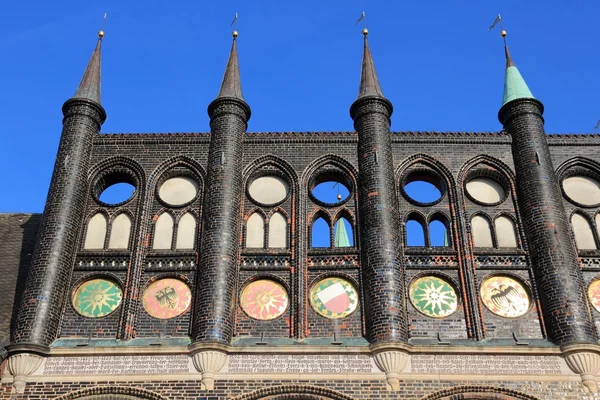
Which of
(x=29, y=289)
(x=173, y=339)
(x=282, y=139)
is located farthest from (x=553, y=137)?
(x=29, y=289)

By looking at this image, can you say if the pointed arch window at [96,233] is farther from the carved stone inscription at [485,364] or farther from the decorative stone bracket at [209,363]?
the carved stone inscription at [485,364]

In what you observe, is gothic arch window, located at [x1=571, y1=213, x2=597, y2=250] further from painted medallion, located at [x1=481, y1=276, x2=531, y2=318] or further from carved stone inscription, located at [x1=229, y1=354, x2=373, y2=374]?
carved stone inscription, located at [x1=229, y1=354, x2=373, y2=374]

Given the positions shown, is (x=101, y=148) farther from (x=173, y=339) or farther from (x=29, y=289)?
(x=173, y=339)

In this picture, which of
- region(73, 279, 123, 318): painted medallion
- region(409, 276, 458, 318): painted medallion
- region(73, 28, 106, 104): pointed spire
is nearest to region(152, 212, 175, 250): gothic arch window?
region(73, 279, 123, 318): painted medallion

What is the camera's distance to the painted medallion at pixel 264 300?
18.5 meters

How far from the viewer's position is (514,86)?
73.7 ft

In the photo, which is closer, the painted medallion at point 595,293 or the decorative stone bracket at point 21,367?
the decorative stone bracket at point 21,367

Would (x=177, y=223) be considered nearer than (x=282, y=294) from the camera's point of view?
No

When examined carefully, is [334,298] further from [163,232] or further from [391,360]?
[163,232]

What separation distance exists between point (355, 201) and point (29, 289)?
8.72m

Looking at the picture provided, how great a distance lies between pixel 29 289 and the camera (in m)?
18.5

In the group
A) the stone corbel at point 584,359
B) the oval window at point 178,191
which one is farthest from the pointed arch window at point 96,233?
the stone corbel at point 584,359

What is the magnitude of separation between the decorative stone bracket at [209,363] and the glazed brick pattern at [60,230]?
376 centimetres

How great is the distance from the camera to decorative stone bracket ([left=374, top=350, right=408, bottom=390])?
17.0 metres
